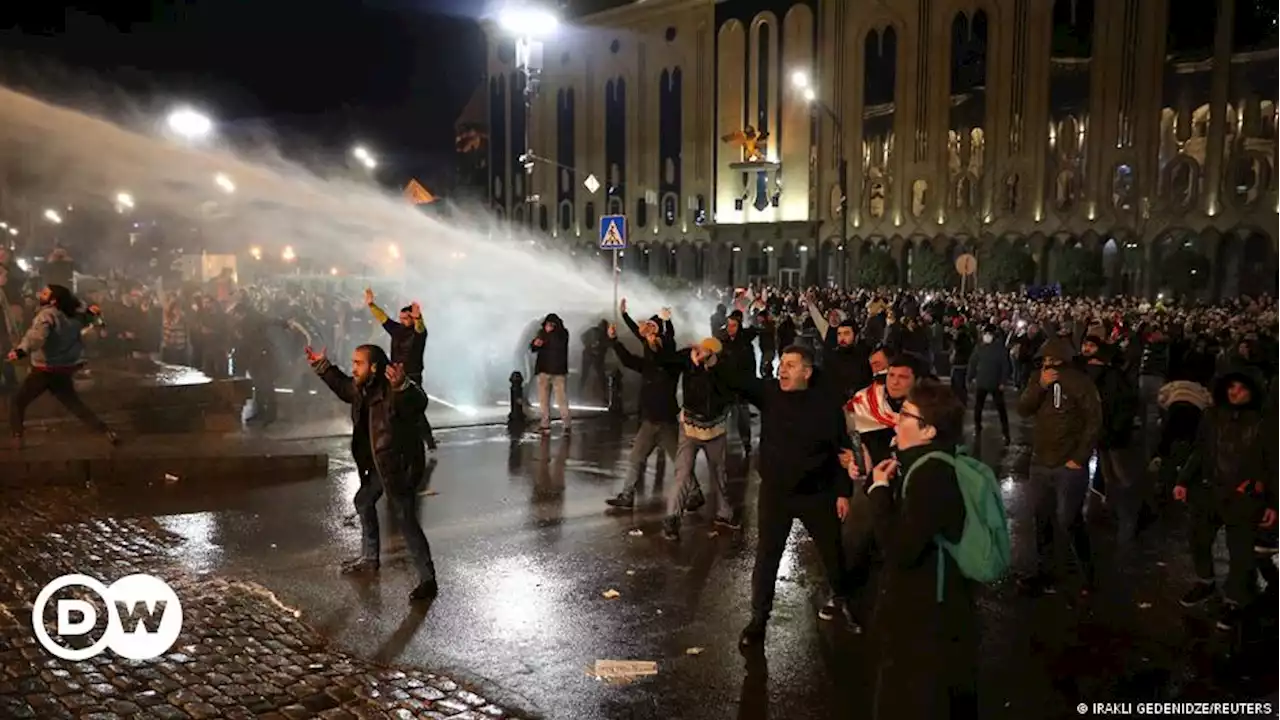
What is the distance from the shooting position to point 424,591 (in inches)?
258

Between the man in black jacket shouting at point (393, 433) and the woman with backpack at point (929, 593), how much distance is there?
3.74m

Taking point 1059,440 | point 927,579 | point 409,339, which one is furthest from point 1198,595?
point 409,339

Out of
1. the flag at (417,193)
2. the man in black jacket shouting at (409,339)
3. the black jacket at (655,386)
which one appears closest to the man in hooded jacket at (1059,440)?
the black jacket at (655,386)

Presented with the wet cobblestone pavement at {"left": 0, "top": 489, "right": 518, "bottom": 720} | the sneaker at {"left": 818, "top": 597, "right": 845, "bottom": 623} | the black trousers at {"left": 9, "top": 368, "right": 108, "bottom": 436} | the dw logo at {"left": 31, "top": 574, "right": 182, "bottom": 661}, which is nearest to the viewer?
the wet cobblestone pavement at {"left": 0, "top": 489, "right": 518, "bottom": 720}

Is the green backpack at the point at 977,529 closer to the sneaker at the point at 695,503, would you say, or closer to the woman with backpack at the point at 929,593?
the woman with backpack at the point at 929,593

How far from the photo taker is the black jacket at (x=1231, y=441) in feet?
20.3

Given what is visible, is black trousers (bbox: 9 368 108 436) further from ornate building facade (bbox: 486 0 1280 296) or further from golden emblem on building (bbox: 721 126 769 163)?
golden emblem on building (bbox: 721 126 769 163)

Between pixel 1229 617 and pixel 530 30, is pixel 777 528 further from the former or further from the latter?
pixel 530 30

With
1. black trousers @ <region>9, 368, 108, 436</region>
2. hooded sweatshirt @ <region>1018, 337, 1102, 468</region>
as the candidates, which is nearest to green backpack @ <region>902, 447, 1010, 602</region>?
hooded sweatshirt @ <region>1018, 337, 1102, 468</region>

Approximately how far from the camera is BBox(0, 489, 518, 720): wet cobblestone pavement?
15.9 ft

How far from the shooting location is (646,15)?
59906mm

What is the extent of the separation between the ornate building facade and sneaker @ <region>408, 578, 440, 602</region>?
74.9 ft

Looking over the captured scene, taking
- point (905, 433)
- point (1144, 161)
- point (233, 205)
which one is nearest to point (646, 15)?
point (1144, 161)

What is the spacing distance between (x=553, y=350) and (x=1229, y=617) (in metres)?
8.50
